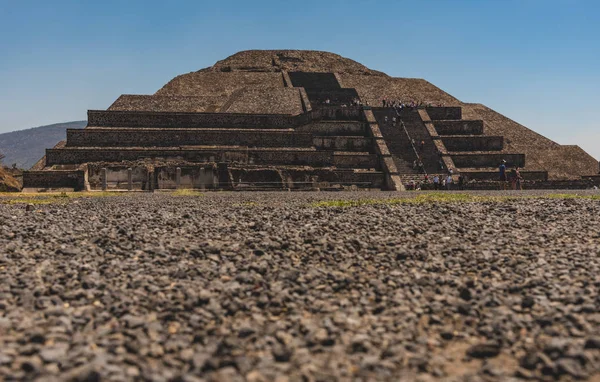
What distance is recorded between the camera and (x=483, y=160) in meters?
43.7

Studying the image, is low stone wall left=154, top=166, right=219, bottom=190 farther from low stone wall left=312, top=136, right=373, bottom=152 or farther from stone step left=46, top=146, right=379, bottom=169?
low stone wall left=312, top=136, right=373, bottom=152

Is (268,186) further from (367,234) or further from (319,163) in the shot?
(367,234)

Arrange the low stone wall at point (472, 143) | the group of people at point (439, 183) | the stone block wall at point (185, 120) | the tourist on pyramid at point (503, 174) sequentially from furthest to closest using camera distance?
the low stone wall at point (472, 143), the stone block wall at point (185, 120), the group of people at point (439, 183), the tourist on pyramid at point (503, 174)

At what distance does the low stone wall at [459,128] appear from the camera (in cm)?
4753

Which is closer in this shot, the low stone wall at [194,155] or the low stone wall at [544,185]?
the low stone wall at [194,155]

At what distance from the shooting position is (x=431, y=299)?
20.7 ft

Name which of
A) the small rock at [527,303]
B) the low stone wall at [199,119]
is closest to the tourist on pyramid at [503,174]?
the low stone wall at [199,119]

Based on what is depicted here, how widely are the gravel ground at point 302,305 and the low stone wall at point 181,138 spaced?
29.5 metres

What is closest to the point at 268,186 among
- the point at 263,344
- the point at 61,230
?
the point at 61,230

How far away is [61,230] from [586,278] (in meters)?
10.0

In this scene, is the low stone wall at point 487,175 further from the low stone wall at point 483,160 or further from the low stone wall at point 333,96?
the low stone wall at point 333,96

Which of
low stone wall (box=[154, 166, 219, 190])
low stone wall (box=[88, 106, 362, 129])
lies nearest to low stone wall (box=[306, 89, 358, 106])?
low stone wall (box=[88, 106, 362, 129])

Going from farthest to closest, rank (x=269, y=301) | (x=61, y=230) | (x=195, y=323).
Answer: (x=61, y=230), (x=269, y=301), (x=195, y=323)

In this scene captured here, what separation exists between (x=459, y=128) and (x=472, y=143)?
2573 mm
